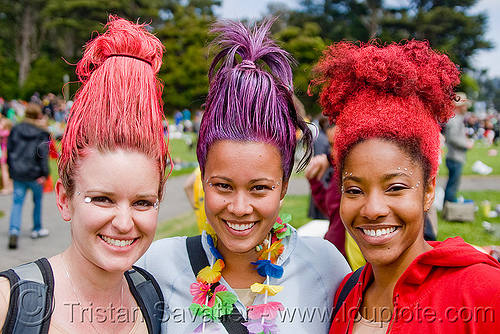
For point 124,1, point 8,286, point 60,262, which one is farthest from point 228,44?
point 124,1

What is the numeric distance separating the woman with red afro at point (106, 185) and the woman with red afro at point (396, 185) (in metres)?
0.90

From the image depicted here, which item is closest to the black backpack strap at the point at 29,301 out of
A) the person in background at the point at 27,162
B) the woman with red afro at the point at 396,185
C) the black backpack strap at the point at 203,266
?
the black backpack strap at the point at 203,266

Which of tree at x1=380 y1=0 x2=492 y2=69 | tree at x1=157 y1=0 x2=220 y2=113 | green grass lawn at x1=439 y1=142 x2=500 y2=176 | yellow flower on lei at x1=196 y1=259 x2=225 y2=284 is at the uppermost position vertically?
tree at x1=380 y1=0 x2=492 y2=69

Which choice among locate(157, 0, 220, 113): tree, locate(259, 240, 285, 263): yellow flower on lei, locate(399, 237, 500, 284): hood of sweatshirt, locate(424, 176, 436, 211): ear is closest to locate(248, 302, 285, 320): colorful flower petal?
locate(259, 240, 285, 263): yellow flower on lei

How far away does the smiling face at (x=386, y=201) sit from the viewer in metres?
1.79

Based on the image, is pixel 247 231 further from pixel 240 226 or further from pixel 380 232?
pixel 380 232

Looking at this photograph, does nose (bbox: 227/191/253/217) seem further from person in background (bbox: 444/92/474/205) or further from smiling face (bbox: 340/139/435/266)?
person in background (bbox: 444/92/474/205)

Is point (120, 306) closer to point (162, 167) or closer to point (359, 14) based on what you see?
point (162, 167)

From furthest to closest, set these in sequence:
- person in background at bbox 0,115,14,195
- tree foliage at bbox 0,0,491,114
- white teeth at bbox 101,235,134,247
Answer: tree foliage at bbox 0,0,491,114 → person in background at bbox 0,115,14,195 → white teeth at bbox 101,235,134,247

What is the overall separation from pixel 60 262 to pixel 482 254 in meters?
1.74

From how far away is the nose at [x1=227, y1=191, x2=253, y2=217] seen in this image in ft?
6.45

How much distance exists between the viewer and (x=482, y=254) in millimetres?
1651

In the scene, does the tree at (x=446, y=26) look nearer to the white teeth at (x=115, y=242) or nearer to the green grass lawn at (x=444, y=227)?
the green grass lawn at (x=444, y=227)

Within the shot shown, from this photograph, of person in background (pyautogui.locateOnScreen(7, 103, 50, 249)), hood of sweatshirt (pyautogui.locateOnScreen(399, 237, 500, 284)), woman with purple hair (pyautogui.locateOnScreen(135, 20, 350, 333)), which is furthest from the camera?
person in background (pyautogui.locateOnScreen(7, 103, 50, 249))
